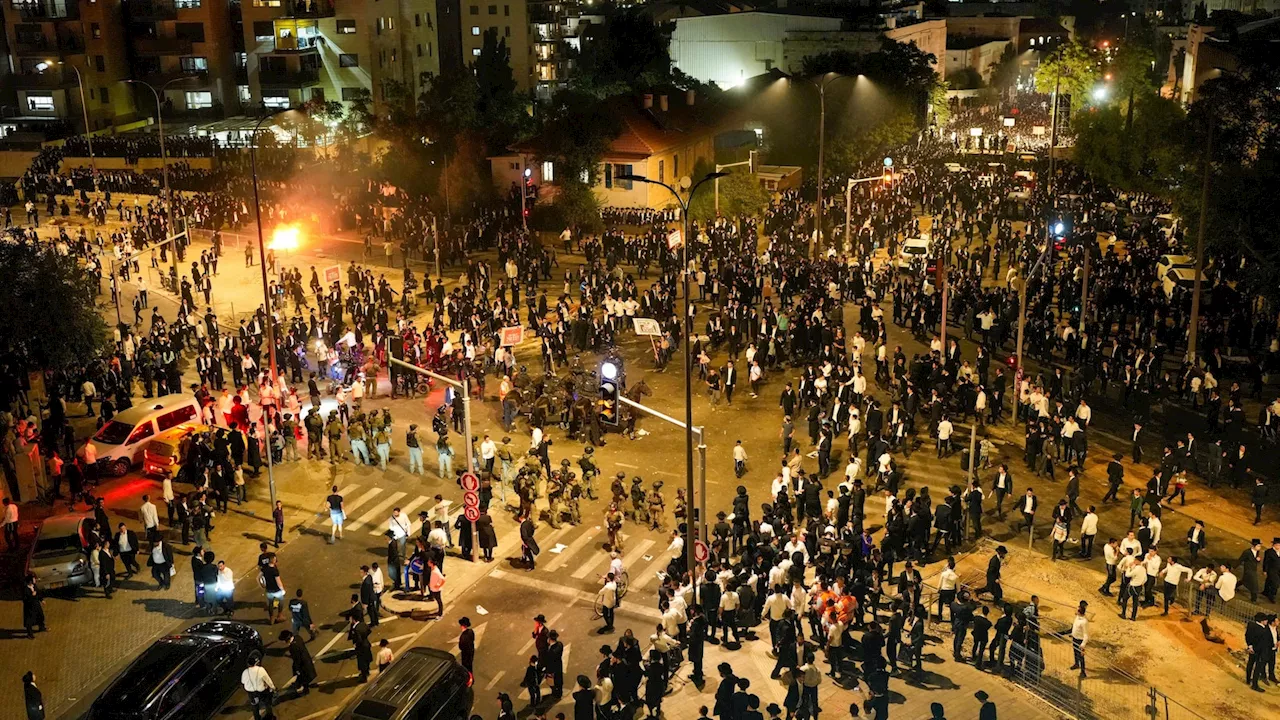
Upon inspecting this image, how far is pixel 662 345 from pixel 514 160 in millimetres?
25686

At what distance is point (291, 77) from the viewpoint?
74.9 meters

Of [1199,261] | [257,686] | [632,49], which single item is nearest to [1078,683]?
[257,686]

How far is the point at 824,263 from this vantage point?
42000mm

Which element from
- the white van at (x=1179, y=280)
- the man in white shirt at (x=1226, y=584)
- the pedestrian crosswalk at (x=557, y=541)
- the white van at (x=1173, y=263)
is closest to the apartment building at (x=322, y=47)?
the white van at (x=1173, y=263)

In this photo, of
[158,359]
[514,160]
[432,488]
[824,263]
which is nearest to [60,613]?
[432,488]

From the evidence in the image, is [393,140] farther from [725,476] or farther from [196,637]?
[196,637]

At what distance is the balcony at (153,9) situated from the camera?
75875mm

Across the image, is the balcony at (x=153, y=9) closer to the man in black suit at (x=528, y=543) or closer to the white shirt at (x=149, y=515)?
the white shirt at (x=149, y=515)

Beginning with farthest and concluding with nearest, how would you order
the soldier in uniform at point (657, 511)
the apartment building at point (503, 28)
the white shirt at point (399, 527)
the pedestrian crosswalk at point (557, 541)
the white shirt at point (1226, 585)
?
the apartment building at point (503, 28), the soldier in uniform at point (657, 511), the pedestrian crosswalk at point (557, 541), the white shirt at point (399, 527), the white shirt at point (1226, 585)

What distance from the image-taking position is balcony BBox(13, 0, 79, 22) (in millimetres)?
74750

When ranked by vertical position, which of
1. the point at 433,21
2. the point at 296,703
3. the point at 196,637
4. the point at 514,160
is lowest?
the point at 296,703

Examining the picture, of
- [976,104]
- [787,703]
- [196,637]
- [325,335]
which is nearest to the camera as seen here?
[787,703]

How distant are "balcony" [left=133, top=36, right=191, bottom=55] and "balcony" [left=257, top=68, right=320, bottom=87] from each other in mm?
5988

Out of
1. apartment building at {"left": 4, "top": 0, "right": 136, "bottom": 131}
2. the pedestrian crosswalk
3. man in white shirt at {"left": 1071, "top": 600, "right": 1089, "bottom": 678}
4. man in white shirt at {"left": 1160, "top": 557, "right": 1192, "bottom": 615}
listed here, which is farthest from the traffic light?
apartment building at {"left": 4, "top": 0, "right": 136, "bottom": 131}
